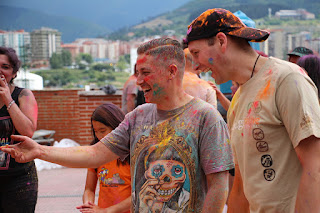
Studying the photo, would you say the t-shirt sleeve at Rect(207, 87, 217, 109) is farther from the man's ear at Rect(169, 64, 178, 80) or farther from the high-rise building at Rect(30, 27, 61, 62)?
the high-rise building at Rect(30, 27, 61, 62)

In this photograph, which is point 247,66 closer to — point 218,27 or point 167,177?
point 218,27

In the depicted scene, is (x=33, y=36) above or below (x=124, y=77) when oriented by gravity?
above

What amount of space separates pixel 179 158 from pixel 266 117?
577mm

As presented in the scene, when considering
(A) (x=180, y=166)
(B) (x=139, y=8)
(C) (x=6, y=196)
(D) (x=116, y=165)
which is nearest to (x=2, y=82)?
(C) (x=6, y=196)

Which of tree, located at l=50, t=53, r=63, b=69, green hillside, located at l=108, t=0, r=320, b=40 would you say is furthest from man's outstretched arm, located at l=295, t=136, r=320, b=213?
tree, located at l=50, t=53, r=63, b=69

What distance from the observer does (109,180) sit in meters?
3.56

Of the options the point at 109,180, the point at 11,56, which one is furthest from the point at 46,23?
the point at 109,180

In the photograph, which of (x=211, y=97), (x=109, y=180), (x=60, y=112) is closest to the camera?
(x=109, y=180)

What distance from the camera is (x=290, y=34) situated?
1469 centimetres

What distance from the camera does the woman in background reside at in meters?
3.72

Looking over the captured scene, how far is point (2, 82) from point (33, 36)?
11658mm

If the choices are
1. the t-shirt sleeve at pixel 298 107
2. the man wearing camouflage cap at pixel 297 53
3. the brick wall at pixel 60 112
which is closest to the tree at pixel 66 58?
the brick wall at pixel 60 112

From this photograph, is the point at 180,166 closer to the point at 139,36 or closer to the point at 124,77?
the point at 124,77

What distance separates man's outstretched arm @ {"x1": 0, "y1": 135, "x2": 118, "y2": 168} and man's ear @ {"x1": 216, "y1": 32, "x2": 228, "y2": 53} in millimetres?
932
